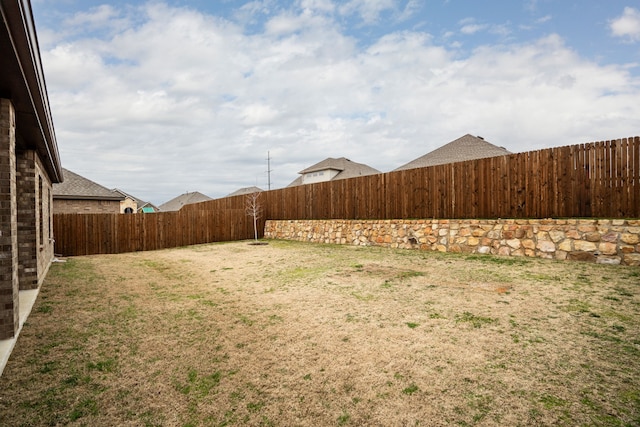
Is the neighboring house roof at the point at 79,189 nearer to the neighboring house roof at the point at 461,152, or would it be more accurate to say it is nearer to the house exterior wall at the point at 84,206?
the house exterior wall at the point at 84,206

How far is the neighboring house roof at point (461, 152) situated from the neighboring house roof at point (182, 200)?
39.3 metres

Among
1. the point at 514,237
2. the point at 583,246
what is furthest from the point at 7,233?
the point at 583,246

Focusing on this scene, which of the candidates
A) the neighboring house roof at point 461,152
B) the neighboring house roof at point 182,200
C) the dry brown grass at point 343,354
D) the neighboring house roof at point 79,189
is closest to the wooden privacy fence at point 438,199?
the dry brown grass at point 343,354

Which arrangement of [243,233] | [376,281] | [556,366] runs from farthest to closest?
[243,233]
[376,281]
[556,366]

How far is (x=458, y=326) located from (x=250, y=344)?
266cm

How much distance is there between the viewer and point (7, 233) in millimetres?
3963

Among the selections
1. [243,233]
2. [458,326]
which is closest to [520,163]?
[458,326]

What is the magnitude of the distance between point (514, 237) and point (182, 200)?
174 ft

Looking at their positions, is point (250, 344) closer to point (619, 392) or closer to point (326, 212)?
point (619, 392)

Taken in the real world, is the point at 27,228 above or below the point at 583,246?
above

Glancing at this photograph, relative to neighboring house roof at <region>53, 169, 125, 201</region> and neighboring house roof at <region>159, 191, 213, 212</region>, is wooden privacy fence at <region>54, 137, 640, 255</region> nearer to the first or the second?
neighboring house roof at <region>53, 169, 125, 201</region>

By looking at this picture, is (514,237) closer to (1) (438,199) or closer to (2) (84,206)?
(1) (438,199)

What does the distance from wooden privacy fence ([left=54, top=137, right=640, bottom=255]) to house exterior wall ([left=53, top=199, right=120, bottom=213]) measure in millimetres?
8968

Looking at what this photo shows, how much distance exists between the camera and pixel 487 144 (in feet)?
64.2
